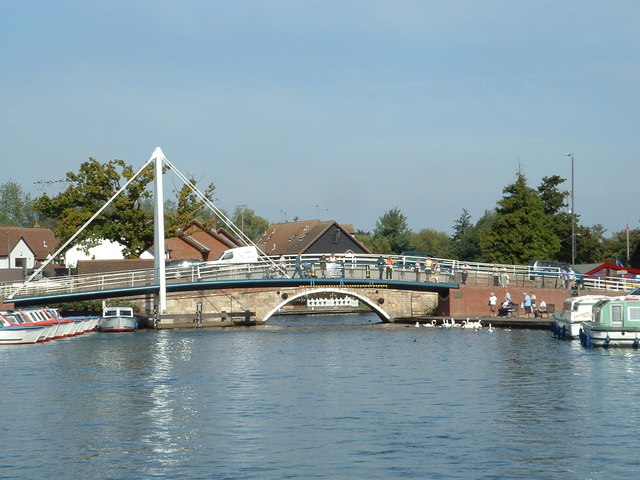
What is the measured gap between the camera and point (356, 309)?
10762 cm

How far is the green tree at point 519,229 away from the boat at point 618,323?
1757 inches

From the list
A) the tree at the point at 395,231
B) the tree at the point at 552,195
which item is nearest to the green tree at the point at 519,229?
the tree at the point at 552,195

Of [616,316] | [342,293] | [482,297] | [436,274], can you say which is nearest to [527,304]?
[482,297]

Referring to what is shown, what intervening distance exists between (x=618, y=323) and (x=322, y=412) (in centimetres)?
2249

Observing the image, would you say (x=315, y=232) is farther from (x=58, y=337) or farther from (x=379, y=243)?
(x=58, y=337)

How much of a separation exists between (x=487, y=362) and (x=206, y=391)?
14045 mm

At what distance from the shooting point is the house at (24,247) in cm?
12181

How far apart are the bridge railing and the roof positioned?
167 ft

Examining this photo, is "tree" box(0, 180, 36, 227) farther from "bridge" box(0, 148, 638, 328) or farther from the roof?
"bridge" box(0, 148, 638, 328)

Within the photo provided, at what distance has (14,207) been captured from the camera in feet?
640

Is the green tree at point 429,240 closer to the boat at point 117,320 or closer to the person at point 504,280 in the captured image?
the person at point 504,280

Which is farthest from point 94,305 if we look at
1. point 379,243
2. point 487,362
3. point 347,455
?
point 379,243

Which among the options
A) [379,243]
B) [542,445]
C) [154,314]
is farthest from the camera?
[379,243]

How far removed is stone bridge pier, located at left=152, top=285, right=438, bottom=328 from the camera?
2911 inches
